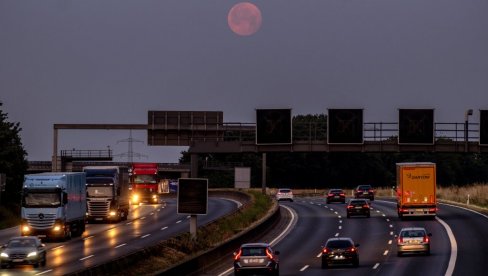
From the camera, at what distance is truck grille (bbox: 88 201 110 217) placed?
262ft

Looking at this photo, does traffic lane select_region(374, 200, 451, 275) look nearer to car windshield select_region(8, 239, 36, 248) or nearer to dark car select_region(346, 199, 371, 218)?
dark car select_region(346, 199, 371, 218)

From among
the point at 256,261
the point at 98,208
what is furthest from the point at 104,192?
the point at 256,261

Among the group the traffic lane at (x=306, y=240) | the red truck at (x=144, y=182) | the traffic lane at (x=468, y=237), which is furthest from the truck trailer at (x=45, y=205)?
the red truck at (x=144, y=182)

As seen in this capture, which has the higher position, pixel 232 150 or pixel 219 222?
pixel 232 150

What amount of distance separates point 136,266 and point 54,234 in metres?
24.2

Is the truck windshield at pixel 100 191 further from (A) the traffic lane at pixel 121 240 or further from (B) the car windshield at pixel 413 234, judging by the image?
(B) the car windshield at pixel 413 234

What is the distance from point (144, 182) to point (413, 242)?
57244 millimetres

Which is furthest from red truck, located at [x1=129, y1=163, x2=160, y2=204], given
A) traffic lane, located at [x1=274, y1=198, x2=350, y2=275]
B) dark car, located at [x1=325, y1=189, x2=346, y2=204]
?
dark car, located at [x1=325, y1=189, x2=346, y2=204]

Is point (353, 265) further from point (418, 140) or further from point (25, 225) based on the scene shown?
point (418, 140)

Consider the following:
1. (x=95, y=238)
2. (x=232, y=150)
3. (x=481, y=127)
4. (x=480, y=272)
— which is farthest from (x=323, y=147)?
(x=480, y=272)

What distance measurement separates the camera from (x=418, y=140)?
7744cm

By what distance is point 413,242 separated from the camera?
5331 centimetres

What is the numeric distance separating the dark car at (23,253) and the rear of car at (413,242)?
723 inches

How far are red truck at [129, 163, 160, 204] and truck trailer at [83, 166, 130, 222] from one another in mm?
22433
